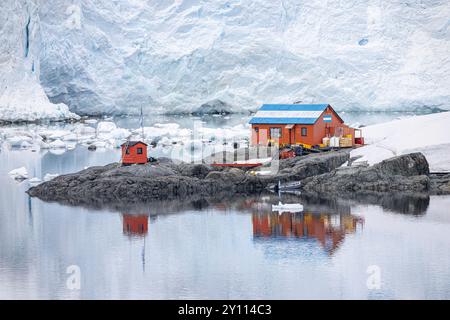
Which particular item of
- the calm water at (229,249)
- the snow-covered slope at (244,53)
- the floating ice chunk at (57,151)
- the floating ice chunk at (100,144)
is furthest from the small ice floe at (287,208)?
the snow-covered slope at (244,53)

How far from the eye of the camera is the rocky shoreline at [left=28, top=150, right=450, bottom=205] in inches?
583

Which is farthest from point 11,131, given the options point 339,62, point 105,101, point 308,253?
point 308,253

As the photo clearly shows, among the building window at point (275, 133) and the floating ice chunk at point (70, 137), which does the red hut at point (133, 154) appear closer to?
the building window at point (275, 133)

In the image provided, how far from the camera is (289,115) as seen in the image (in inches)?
711

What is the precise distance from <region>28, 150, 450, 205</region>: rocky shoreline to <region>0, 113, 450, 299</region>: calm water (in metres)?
0.57

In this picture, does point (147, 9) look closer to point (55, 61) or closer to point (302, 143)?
point (55, 61)

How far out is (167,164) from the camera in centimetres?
1644

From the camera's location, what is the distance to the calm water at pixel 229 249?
30.8 feet

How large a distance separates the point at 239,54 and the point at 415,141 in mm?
19914

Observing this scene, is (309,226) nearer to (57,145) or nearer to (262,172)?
(262,172)

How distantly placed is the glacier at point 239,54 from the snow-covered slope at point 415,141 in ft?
52.0

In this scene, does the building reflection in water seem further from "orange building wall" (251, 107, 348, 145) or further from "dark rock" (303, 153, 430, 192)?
"orange building wall" (251, 107, 348, 145)

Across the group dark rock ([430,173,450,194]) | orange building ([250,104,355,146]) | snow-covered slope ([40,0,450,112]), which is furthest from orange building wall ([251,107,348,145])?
snow-covered slope ([40,0,450,112])

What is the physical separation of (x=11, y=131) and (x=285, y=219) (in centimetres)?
1785
